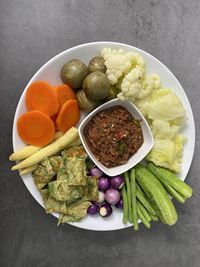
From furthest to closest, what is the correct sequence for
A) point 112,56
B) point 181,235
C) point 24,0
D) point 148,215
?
point 181,235
point 24,0
point 148,215
point 112,56

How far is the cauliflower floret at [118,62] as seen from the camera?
1588 millimetres

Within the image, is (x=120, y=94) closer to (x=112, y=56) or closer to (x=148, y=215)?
(x=112, y=56)

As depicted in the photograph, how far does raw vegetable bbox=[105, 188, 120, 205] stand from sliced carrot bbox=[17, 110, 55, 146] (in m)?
0.39

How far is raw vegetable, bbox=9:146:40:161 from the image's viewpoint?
1604 millimetres

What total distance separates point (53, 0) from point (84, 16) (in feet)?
0.62

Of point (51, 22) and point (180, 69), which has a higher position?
point (51, 22)

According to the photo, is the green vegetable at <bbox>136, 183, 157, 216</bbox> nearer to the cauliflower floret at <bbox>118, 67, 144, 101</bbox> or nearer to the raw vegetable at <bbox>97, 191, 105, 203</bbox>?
the raw vegetable at <bbox>97, 191, 105, 203</bbox>

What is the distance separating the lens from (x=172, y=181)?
1.69 metres

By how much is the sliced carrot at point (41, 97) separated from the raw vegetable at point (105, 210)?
0.56 m

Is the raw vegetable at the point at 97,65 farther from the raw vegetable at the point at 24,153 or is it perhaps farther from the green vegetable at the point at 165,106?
the raw vegetable at the point at 24,153

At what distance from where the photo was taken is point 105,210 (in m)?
1.70

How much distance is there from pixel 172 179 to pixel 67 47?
35.3 inches

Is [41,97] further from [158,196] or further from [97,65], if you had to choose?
[158,196]

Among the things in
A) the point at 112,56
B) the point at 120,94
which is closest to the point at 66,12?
the point at 112,56
